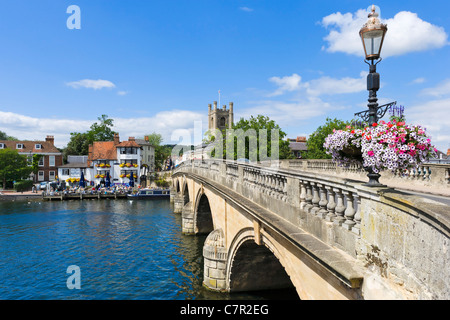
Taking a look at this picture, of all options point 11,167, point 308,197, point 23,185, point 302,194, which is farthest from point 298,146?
point 308,197

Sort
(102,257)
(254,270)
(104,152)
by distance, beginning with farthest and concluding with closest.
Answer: (104,152), (102,257), (254,270)

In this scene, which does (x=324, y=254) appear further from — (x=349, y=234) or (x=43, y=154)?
(x=43, y=154)

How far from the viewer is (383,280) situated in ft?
13.4

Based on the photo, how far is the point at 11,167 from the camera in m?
63.2

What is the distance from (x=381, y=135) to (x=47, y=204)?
55.6 m

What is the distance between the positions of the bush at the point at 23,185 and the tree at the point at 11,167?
2.09m

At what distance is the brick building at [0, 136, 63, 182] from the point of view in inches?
2820

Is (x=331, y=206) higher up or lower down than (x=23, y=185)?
higher up

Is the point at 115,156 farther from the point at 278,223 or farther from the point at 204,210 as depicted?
the point at 278,223

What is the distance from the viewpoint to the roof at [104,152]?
69.9 m

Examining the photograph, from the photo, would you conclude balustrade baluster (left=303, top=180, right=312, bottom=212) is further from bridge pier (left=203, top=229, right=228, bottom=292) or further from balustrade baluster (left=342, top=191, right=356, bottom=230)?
bridge pier (left=203, top=229, right=228, bottom=292)

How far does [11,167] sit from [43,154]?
931 centimetres

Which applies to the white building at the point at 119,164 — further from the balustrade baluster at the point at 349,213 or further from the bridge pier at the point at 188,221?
the balustrade baluster at the point at 349,213
